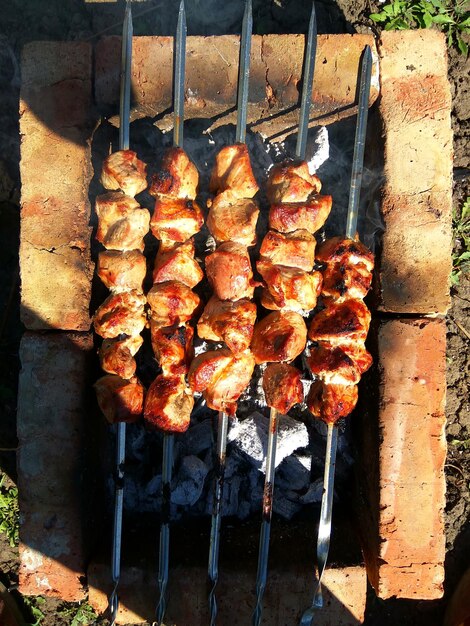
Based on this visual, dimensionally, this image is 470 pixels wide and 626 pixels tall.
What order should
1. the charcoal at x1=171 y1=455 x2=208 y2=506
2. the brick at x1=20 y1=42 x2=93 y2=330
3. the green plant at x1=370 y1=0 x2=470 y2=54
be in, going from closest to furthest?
the brick at x1=20 y1=42 x2=93 y2=330 < the charcoal at x1=171 y1=455 x2=208 y2=506 < the green plant at x1=370 y1=0 x2=470 y2=54

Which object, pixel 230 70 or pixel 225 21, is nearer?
pixel 230 70

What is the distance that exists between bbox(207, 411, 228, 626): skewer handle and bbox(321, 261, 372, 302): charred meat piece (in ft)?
3.24

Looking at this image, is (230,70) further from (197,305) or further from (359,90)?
(197,305)

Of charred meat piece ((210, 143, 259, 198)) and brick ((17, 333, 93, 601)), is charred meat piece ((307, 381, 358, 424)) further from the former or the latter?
brick ((17, 333, 93, 601))

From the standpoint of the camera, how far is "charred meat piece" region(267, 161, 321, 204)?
2973 millimetres

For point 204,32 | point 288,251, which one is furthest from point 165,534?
point 204,32

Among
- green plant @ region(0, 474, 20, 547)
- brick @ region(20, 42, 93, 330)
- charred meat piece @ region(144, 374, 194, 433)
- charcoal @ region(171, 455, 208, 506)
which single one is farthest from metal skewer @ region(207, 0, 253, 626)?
green plant @ region(0, 474, 20, 547)

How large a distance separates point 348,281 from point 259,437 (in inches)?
50.4

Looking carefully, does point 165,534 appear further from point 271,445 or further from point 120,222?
point 120,222

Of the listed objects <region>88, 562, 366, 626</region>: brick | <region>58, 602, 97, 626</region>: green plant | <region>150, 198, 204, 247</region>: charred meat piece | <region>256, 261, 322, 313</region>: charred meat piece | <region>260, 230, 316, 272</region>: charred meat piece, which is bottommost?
<region>58, 602, 97, 626</region>: green plant

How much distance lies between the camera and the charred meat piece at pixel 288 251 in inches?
116

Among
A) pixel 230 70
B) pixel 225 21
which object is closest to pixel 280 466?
pixel 230 70

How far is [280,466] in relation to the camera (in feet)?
11.6

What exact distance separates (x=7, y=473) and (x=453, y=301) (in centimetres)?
371
